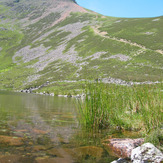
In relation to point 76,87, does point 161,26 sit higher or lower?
higher

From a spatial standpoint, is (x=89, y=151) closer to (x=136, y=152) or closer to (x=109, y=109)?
(x=136, y=152)

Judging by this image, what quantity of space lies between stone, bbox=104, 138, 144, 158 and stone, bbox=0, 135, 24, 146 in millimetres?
2504

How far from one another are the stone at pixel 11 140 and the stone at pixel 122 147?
2504 mm

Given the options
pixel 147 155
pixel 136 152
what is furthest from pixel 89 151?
pixel 147 155

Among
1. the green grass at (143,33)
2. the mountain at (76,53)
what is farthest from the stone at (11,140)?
the green grass at (143,33)

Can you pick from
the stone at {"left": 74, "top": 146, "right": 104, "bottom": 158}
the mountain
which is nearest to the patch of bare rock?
the stone at {"left": 74, "top": 146, "right": 104, "bottom": 158}

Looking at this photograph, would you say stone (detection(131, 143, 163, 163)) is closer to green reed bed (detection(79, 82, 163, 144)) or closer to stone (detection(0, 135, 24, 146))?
green reed bed (detection(79, 82, 163, 144))

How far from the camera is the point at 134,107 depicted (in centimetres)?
812

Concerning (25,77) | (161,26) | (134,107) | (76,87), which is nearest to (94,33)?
(161,26)

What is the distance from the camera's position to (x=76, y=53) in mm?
72875

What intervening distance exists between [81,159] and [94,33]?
293 ft

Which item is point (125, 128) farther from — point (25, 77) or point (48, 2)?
point (48, 2)

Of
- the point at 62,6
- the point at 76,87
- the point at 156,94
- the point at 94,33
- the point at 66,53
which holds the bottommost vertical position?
the point at 76,87

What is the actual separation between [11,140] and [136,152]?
3478mm
